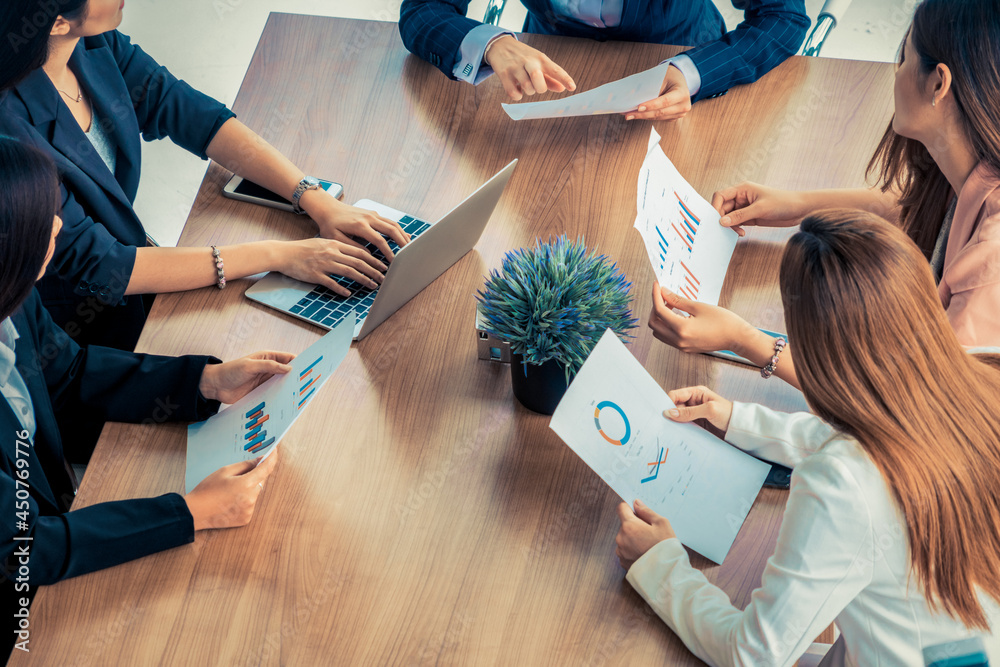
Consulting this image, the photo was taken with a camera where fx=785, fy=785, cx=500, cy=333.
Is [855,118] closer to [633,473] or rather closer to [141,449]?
[633,473]

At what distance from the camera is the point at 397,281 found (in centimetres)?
117

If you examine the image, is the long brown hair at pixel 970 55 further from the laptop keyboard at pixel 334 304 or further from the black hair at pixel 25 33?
the black hair at pixel 25 33

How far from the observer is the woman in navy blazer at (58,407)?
38.2 inches

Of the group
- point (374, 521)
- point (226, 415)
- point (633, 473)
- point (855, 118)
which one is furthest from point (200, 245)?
point (855, 118)

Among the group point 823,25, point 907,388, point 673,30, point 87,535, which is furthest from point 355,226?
point 823,25

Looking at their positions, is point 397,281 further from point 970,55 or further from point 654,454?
point 970,55

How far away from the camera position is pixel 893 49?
10.5 ft

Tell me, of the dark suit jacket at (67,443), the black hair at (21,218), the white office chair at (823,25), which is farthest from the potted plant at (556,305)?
the white office chair at (823,25)

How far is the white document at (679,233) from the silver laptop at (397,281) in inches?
8.6

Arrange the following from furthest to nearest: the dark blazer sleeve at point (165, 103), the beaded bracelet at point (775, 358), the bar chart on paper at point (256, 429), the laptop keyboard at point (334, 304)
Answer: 1. the dark blazer sleeve at point (165, 103)
2. the laptop keyboard at point (334, 304)
3. the beaded bracelet at point (775, 358)
4. the bar chart on paper at point (256, 429)

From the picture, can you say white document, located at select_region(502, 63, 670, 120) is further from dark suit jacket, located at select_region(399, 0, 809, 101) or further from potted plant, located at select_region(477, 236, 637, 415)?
potted plant, located at select_region(477, 236, 637, 415)

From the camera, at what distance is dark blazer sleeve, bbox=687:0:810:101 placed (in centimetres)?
160

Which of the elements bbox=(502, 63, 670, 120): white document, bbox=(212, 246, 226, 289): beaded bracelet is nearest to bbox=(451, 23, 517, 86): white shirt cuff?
bbox=(502, 63, 670, 120): white document

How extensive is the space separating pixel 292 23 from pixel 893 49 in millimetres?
2533
